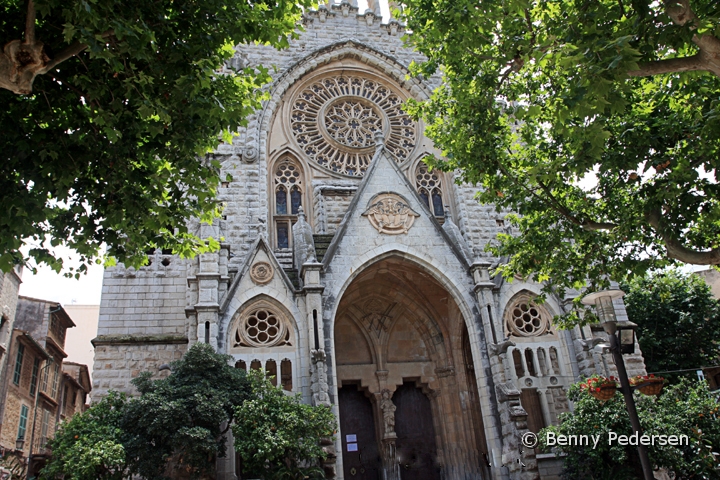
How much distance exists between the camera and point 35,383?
25.2 metres

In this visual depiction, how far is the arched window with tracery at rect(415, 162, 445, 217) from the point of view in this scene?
64.7 ft

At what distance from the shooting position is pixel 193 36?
8.01 m

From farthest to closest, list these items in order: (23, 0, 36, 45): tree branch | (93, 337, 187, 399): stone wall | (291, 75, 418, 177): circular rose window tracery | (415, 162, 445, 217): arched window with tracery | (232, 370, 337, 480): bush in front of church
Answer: (291, 75, 418, 177): circular rose window tracery < (415, 162, 445, 217): arched window with tracery < (93, 337, 187, 399): stone wall < (232, 370, 337, 480): bush in front of church < (23, 0, 36, 45): tree branch

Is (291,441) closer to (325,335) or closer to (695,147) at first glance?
(325,335)

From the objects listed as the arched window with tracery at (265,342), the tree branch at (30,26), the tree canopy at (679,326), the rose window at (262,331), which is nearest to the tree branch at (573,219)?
the arched window with tracery at (265,342)

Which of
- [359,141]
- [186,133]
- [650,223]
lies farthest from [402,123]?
[186,133]

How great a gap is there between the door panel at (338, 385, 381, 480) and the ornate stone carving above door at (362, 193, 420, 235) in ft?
16.0

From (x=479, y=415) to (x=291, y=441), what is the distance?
629 cm

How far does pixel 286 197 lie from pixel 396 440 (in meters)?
7.96

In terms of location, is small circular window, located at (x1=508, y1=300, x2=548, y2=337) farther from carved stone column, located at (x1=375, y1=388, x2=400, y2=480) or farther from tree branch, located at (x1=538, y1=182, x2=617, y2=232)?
tree branch, located at (x1=538, y1=182, x2=617, y2=232)

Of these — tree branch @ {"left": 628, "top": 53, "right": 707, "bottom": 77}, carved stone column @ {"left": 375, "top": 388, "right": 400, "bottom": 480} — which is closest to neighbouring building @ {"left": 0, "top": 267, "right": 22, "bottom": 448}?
carved stone column @ {"left": 375, "top": 388, "right": 400, "bottom": 480}

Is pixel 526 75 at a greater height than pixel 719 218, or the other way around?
pixel 526 75

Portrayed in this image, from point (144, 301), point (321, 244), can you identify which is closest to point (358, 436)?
point (321, 244)

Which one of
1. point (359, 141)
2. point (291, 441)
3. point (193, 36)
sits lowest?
point (291, 441)
